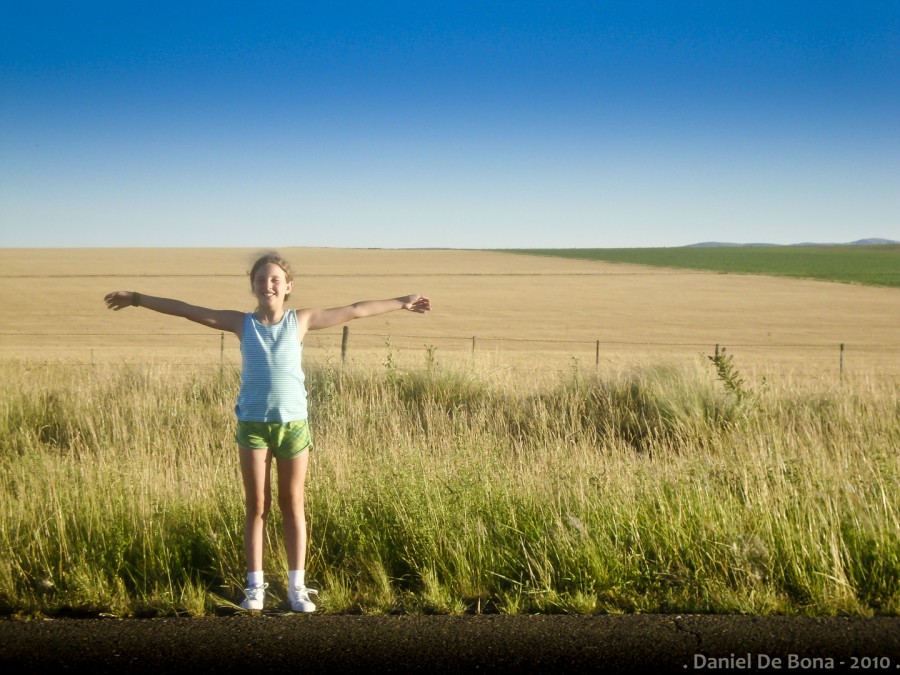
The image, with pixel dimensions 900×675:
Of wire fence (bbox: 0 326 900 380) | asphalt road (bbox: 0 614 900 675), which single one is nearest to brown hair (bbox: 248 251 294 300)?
asphalt road (bbox: 0 614 900 675)

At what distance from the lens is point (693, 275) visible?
8388 cm

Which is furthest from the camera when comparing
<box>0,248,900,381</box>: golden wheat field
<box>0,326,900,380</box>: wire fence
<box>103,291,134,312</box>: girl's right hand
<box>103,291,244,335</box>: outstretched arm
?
<box>0,326,900,380</box>: wire fence

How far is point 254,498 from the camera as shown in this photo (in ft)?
12.9

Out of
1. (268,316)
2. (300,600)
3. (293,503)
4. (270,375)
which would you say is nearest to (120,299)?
(268,316)

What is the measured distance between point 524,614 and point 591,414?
5.64 meters

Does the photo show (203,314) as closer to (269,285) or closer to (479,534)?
(269,285)

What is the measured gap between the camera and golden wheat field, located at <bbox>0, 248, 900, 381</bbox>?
23781 millimetres

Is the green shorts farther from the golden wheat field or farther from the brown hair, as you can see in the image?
the golden wheat field

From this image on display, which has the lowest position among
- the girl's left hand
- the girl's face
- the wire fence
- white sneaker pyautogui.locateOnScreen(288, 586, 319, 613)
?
the wire fence

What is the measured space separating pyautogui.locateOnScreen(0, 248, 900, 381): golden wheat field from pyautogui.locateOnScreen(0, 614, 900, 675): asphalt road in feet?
6.40

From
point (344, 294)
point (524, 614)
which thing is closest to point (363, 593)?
point (524, 614)

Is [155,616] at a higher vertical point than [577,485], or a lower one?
lower

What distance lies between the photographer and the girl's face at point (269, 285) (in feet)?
13.0

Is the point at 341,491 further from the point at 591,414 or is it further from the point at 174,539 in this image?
the point at 591,414
